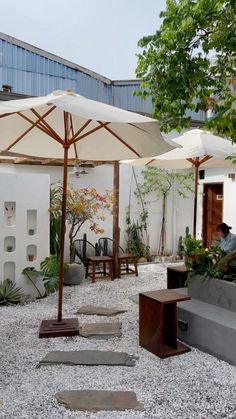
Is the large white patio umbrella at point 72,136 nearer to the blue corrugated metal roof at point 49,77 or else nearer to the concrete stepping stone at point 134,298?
the concrete stepping stone at point 134,298

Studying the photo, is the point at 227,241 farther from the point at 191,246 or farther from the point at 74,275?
the point at 74,275

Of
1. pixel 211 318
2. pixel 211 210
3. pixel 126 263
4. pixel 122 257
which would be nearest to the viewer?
pixel 211 318

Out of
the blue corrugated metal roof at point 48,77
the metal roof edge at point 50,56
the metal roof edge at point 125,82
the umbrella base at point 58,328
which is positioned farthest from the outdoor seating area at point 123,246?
the metal roof edge at point 125,82

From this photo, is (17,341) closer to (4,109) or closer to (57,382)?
(57,382)

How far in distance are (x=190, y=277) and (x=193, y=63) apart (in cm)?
268

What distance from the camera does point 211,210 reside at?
31.9 ft

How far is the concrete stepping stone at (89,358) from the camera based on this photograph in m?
3.40

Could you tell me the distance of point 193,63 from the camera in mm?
4707

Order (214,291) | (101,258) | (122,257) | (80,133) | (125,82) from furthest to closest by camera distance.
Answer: (125,82)
(122,257)
(101,258)
(80,133)
(214,291)

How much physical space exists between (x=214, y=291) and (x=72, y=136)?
2.46m

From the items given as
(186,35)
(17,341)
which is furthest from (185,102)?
(17,341)

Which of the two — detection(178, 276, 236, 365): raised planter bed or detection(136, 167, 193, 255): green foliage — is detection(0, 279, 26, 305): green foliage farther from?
detection(136, 167, 193, 255): green foliage

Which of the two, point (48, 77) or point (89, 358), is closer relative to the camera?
point (89, 358)

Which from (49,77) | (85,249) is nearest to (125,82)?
(49,77)
